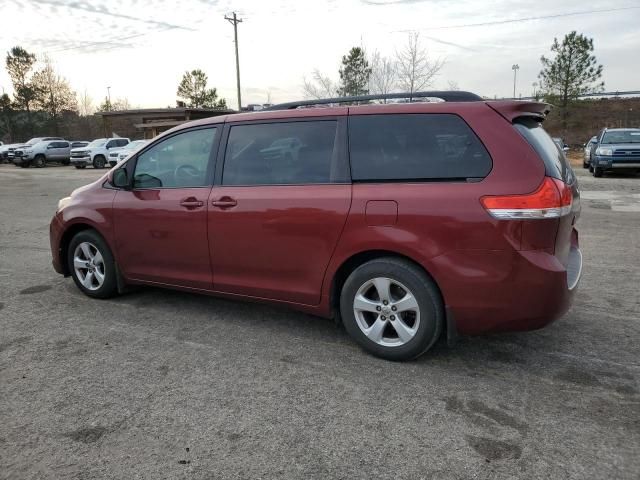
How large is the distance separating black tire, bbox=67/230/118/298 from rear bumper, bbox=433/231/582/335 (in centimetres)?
319

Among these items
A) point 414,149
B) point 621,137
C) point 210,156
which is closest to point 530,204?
point 414,149

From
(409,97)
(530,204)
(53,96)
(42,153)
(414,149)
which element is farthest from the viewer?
(53,96)

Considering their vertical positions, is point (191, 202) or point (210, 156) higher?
point (210, 156)

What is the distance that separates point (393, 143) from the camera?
3.65m

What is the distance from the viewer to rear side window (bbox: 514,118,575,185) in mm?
3330

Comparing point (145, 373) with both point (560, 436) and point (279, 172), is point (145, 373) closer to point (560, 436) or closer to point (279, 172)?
point (279, 172)

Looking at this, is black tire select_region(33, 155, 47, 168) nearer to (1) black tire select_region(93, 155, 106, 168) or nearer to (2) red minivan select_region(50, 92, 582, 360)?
(1) black tire select_region(93, 155, 106, 168)

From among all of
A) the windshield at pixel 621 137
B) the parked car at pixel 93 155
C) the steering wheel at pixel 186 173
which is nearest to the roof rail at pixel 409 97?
the steering wheel at pixel 186 173

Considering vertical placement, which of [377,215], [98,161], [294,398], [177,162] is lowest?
[294,398]

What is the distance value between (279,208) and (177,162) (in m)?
1.25

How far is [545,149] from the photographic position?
3.46 m

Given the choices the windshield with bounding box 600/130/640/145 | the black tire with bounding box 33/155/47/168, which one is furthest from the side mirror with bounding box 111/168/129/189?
the black tire with bounding box 33/155/47/168

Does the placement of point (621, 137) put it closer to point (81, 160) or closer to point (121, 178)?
point (121, 178)

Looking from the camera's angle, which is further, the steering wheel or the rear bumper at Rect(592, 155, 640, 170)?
the rear bumper at Rect(592, 155, 640, 170)
